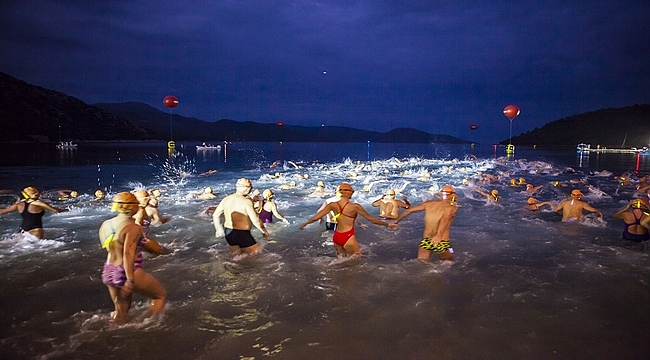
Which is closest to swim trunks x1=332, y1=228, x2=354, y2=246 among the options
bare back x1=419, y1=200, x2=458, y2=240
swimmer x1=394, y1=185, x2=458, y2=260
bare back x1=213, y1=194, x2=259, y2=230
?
swimmer x1=394, y1=185, x2=458, y2=260

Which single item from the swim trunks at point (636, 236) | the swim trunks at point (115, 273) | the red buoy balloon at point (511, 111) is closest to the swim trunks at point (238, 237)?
the swim trunks at point (115, 273)

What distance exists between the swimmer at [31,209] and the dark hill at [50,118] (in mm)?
95904

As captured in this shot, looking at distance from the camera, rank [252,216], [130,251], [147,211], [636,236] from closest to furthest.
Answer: [130,251]
[252,216]
[636,236]
[147,211]

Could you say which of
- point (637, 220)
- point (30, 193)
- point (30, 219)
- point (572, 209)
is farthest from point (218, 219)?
point (572, 209)

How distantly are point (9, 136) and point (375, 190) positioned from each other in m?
95.3

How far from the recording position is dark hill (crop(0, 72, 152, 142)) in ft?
287

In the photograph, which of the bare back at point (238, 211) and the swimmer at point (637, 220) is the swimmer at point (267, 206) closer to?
the bare back at point (238, 211)

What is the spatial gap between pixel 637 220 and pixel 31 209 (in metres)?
13.6

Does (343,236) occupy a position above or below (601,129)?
below

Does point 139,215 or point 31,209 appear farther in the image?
point 31,209

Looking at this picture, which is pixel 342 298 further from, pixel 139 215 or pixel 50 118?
pixel 50 118

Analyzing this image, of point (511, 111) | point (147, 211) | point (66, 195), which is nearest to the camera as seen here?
point (147, 211)

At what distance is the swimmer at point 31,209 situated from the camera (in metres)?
7.78

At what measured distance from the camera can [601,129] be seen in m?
121
